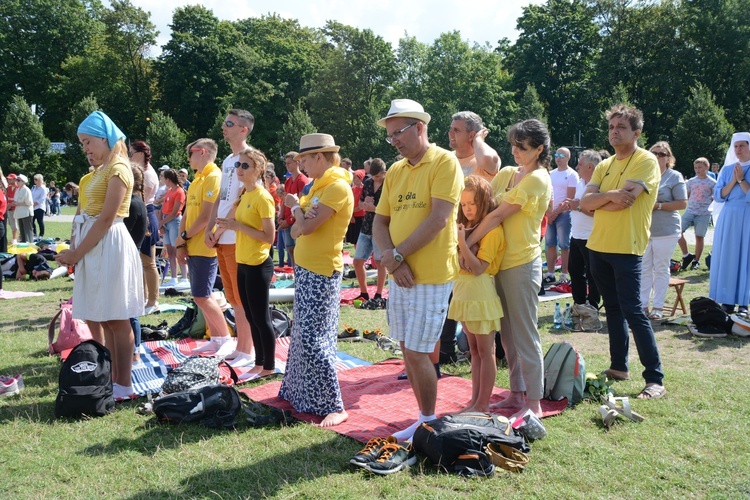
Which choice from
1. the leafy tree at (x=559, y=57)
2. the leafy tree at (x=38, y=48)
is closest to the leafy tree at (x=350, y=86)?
the leafy tree at (x=559, y=57)

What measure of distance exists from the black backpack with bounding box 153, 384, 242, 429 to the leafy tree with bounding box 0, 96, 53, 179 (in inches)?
1770

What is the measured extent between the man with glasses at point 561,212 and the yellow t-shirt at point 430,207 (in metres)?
6.19

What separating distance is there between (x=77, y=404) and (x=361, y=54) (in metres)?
52.2

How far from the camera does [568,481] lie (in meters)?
3.53

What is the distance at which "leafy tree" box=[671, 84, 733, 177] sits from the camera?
36500 millimetres

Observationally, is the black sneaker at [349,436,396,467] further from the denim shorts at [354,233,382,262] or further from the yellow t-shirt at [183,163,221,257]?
the denim shorts at [354,233,382,262]

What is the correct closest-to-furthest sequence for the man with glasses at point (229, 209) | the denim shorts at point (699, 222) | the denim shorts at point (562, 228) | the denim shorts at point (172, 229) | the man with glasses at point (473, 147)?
the man with glasses at point (473, 147)
the man with glasses at point (229, 209)
the denim shorts at point (562, 228)
the denim shorts at point (172, 229)
the denim shorts at point (699, 222)

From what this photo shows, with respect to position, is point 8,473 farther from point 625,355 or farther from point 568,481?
point 625,355

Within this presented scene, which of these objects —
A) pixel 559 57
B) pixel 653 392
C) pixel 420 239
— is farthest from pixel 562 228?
pixel 559 57

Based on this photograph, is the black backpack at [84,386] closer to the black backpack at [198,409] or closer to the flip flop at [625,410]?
the black backpack at [198,409]

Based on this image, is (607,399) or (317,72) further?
(317,72)

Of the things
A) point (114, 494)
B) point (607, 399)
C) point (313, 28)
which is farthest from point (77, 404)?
point (313, 28)

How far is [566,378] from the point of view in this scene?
4828mm

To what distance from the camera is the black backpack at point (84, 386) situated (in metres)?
4.67
